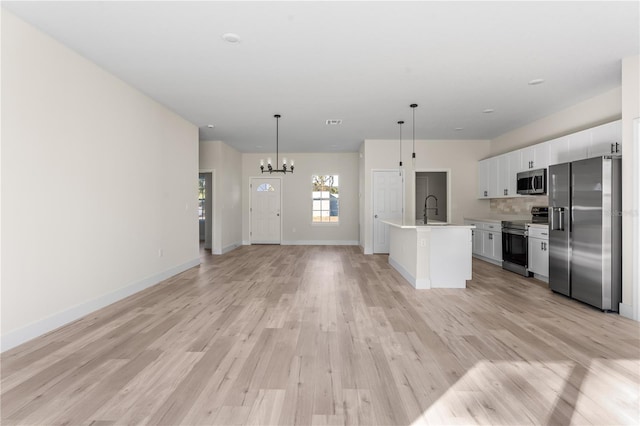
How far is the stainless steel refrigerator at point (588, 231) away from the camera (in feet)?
12.0

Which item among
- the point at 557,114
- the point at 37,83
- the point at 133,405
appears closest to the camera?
the point at 133,405

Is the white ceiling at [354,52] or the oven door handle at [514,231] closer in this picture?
the white ceiling at [354,52]

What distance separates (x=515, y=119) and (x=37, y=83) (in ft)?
22.2

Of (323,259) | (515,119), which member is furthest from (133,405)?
(515,119)

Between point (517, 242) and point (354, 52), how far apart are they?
4.30m

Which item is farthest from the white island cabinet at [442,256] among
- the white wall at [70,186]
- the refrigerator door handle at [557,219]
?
the white wall at [70,186]

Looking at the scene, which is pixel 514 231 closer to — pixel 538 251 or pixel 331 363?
pixel 538 251

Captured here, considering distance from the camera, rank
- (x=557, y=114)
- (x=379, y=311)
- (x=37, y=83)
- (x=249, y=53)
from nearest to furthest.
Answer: (x=37, y=83) < (x=249, y=53) < (x=379, y=311) < (x=557, y=114)

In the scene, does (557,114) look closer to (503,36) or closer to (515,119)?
(515,119)

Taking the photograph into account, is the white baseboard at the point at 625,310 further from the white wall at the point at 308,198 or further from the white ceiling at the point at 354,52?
the white wall at the point at 308,198

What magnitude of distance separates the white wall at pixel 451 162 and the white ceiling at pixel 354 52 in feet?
7.31

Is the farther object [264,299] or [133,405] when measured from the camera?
[264,299]

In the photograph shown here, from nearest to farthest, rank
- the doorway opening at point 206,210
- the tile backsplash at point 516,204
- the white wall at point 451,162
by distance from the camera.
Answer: the tile backsplash at point 516,204 < the white wall at point 451,162 < the doorway opening at point 206,210

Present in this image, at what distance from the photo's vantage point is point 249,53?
3.40m
